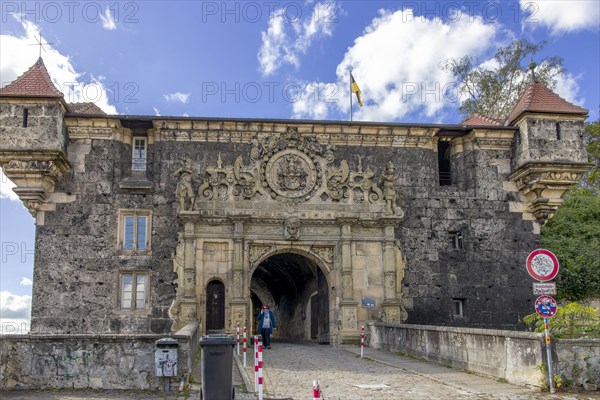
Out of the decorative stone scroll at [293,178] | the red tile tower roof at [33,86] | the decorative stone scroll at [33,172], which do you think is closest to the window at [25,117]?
the red tile tower roof at [33,86]

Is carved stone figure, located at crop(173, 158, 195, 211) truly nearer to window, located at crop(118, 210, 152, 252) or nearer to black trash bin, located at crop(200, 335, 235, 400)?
window, located at crop(118, 210, 152, 252)

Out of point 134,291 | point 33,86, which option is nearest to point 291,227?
point 134,291

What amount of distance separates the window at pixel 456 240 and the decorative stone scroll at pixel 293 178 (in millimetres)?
2097

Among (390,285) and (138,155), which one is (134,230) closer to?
(138,155)

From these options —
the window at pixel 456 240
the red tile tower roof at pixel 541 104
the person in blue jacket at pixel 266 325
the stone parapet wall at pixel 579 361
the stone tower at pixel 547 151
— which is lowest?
the stone parapet wall at pixel 579 361

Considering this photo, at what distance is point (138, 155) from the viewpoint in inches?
935

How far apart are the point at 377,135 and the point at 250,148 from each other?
171 inches

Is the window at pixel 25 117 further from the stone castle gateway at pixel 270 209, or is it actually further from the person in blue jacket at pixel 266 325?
the person in blue jacket at pixel 266 325

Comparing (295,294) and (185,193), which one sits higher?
(185,193)

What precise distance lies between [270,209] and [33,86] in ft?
27.3

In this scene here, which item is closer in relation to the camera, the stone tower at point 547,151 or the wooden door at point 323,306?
the stone tower at point 547,151

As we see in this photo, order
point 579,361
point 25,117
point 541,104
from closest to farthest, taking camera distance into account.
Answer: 1. point 579,361
2. point 25,117
3. point 541,104

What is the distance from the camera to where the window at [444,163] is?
990 inches

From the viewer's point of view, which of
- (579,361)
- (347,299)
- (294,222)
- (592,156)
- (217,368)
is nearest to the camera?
(217,368)
